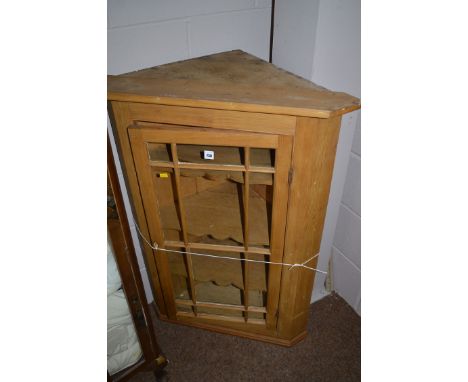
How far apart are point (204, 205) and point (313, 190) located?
20.6 inches

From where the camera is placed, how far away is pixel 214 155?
116 cm

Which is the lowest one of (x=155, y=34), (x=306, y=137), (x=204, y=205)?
(x=204, y=205)

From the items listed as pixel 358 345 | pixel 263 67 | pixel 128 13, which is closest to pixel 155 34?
pixel 128 13

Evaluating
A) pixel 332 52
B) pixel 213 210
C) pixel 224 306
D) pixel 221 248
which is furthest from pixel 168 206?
pixel 332 52

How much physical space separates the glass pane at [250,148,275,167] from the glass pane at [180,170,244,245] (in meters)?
A: 0.13

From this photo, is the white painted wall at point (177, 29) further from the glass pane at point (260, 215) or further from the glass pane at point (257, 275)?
the glass pane at point (257, 275)

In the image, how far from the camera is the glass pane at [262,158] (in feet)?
3.72

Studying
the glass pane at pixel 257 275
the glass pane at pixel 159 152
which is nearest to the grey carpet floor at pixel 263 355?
the glass pane at pixel 257 275

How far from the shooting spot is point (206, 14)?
3.99 feet

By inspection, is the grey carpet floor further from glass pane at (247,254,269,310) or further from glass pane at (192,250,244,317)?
glass pane at (247,254,269,310)

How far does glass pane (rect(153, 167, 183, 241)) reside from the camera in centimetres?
134

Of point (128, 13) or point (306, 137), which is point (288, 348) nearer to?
point (306, 137)

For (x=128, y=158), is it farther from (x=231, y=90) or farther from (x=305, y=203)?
(x=305, y=203)

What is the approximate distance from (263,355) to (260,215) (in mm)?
722
